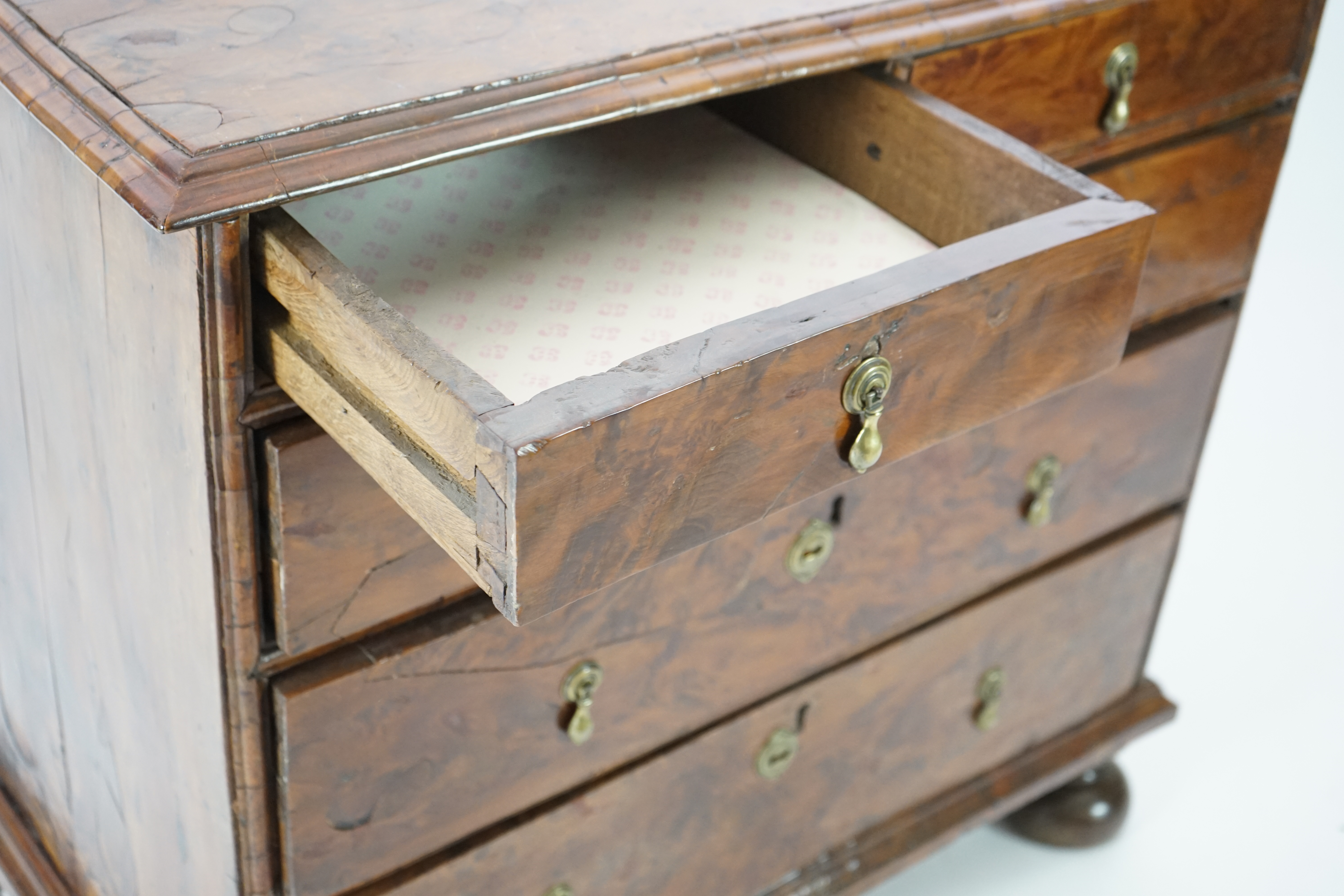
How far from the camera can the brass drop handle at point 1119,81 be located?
1090mm

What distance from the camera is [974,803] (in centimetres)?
140

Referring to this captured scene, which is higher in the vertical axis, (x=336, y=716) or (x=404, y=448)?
(x=404, y=448)

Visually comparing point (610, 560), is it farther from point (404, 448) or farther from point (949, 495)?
point (949, 495)

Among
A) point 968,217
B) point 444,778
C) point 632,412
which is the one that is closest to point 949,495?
point 968,217

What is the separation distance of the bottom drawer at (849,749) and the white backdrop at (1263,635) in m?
0.16

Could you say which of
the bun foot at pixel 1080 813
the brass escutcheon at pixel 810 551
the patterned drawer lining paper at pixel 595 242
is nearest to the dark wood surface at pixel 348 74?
the patterned drawer lining paper at pixel 595 242

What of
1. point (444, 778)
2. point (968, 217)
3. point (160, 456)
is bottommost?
point (444, 778)

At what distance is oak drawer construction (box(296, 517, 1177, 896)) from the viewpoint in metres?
1.09

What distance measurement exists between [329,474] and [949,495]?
54cm

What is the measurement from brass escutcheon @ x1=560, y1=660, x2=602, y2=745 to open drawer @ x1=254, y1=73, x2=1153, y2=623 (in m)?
0.27

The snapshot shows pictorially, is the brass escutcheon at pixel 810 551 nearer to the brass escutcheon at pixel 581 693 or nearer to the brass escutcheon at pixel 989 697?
the brass escutcheon at pixel 581 693

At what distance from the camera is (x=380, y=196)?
93cm

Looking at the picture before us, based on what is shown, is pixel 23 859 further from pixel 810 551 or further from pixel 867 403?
pixel 867 403

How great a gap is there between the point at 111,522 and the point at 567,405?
1.36 feet
